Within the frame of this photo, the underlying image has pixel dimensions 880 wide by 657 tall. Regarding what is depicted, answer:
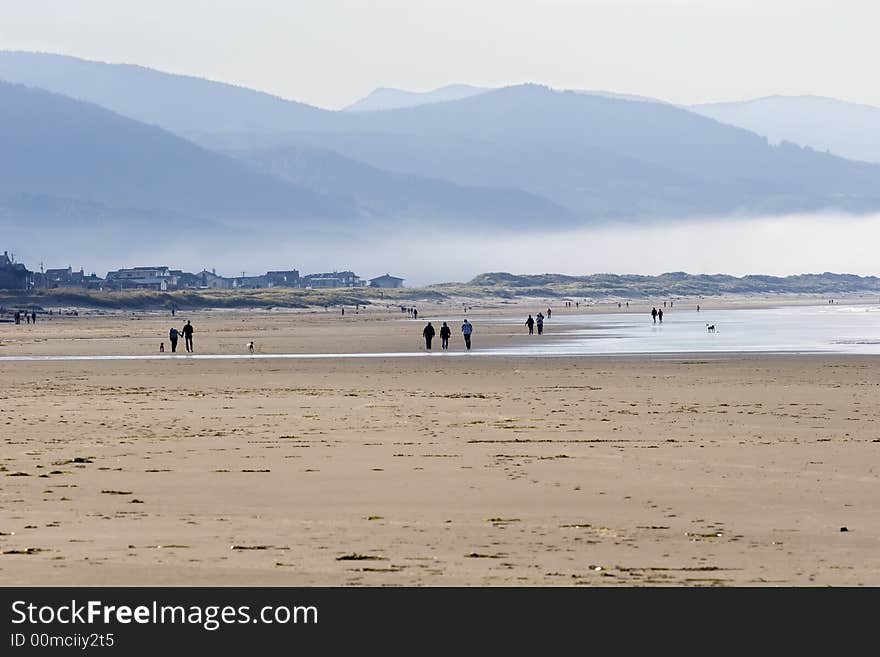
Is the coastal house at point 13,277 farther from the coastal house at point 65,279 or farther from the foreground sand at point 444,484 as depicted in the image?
the foreground sand at point 444,484

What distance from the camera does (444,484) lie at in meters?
14.1

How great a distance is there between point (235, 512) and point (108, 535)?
1.53 metres

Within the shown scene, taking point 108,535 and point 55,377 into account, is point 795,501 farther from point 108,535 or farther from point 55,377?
point 55,377

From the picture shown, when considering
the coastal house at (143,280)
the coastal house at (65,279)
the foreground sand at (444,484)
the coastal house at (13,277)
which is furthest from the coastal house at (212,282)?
the foreground sand at (444,484)

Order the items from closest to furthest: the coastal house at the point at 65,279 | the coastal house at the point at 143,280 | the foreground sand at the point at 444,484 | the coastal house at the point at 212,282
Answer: the foreground sand at the point at 444,484, the coastal house at the point at 65,279, the coastal house at the point at 143,280, the coastal house at the point at 212,282

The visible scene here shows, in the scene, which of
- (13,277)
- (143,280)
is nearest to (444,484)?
(13,277)

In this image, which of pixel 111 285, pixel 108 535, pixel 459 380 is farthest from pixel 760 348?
pixel 111 285

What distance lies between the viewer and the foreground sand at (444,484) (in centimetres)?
1002

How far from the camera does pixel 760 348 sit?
1756 inches

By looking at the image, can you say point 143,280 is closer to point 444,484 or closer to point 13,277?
point 13,277

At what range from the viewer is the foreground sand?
32.9 ft

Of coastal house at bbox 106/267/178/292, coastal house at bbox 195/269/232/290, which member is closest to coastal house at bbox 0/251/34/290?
coastal house at bbox 106/267/178/292

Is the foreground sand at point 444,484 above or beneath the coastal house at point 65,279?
beneath

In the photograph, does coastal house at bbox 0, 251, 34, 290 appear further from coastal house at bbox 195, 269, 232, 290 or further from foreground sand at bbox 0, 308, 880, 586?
foreground sand at bbox 0, 308, 880, 586
